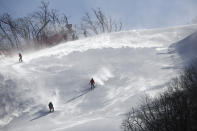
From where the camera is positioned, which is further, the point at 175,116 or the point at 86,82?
the point at 86,82

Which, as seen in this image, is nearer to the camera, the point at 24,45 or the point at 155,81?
the point at 155,81

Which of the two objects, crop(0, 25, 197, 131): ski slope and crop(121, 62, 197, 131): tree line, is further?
crop(0, 25, 197, 131): ski slope

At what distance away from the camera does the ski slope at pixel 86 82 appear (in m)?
21.9

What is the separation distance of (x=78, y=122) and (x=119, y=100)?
232 inches

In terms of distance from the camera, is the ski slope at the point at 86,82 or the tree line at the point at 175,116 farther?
the ski slope at the point at 86,82

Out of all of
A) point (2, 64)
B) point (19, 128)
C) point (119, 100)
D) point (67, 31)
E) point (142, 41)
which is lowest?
point (19, 128)

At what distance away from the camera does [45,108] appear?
80.6ft

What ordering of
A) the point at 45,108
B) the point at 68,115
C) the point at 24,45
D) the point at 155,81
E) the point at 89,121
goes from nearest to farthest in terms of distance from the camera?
the point at 89,121, the point at 68,115, the point at 45,108, the point at 155,81, the point at 24,45

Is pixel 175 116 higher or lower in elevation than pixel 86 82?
lower

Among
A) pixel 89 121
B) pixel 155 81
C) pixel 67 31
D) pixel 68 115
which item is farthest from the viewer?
pixel 67 31

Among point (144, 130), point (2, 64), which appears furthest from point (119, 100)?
point (2, 64)

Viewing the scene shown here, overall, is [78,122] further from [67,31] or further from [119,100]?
[67,31]

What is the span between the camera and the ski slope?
21.9m

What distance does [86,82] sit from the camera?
95.2 ft
